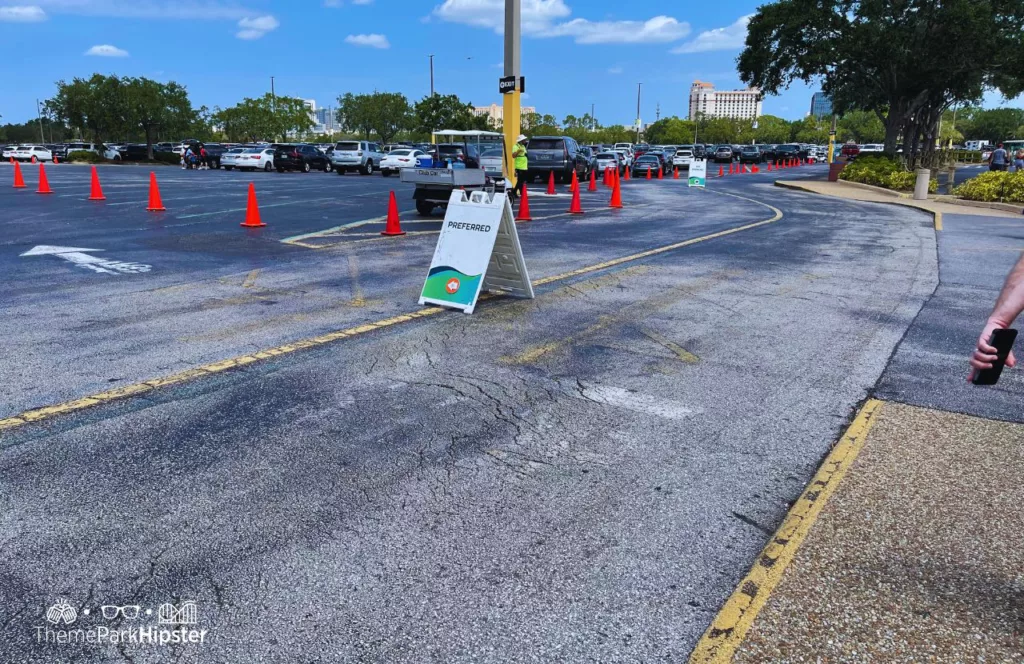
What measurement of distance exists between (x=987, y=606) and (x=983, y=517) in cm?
77

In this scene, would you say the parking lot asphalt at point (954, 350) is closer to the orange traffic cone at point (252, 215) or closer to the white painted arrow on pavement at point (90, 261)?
the white painted arrow on pavement at point (90, 261)

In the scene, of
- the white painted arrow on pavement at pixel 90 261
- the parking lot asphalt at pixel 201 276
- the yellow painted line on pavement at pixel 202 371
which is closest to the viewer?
the yellow painted line on pavement at pixel 202 371

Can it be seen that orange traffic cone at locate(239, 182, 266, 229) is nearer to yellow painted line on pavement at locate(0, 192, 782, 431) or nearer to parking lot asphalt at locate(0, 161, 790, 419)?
parking lot asphalt at locate(0, 161, 790, 419)

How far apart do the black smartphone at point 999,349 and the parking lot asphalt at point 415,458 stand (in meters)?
1.16

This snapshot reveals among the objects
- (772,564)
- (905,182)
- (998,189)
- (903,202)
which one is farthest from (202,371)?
(905,182)

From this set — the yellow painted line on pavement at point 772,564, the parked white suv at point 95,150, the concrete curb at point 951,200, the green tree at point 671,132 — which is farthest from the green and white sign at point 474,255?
the green tree at point 671,132

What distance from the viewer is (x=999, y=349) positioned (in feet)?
7.91

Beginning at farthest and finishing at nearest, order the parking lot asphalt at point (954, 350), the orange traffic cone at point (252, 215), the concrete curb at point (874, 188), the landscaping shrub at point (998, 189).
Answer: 1. the concrete curb at point (874, 188)
2. the landscaping shrub at point (998, 189)
3. the orange traffic cone at point (252, 215)
4. the parking lot asphalt at point (954, 350)

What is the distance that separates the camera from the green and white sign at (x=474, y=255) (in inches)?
292

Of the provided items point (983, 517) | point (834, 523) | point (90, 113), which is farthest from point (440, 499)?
point (90, 113)

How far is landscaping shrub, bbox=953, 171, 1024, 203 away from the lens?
22469 millimetres

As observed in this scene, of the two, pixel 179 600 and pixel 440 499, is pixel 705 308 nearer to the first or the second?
pixel 440 499

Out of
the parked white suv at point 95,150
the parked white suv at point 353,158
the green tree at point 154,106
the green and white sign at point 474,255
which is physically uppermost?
the green tree at point 154,106

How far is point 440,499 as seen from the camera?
355cm
